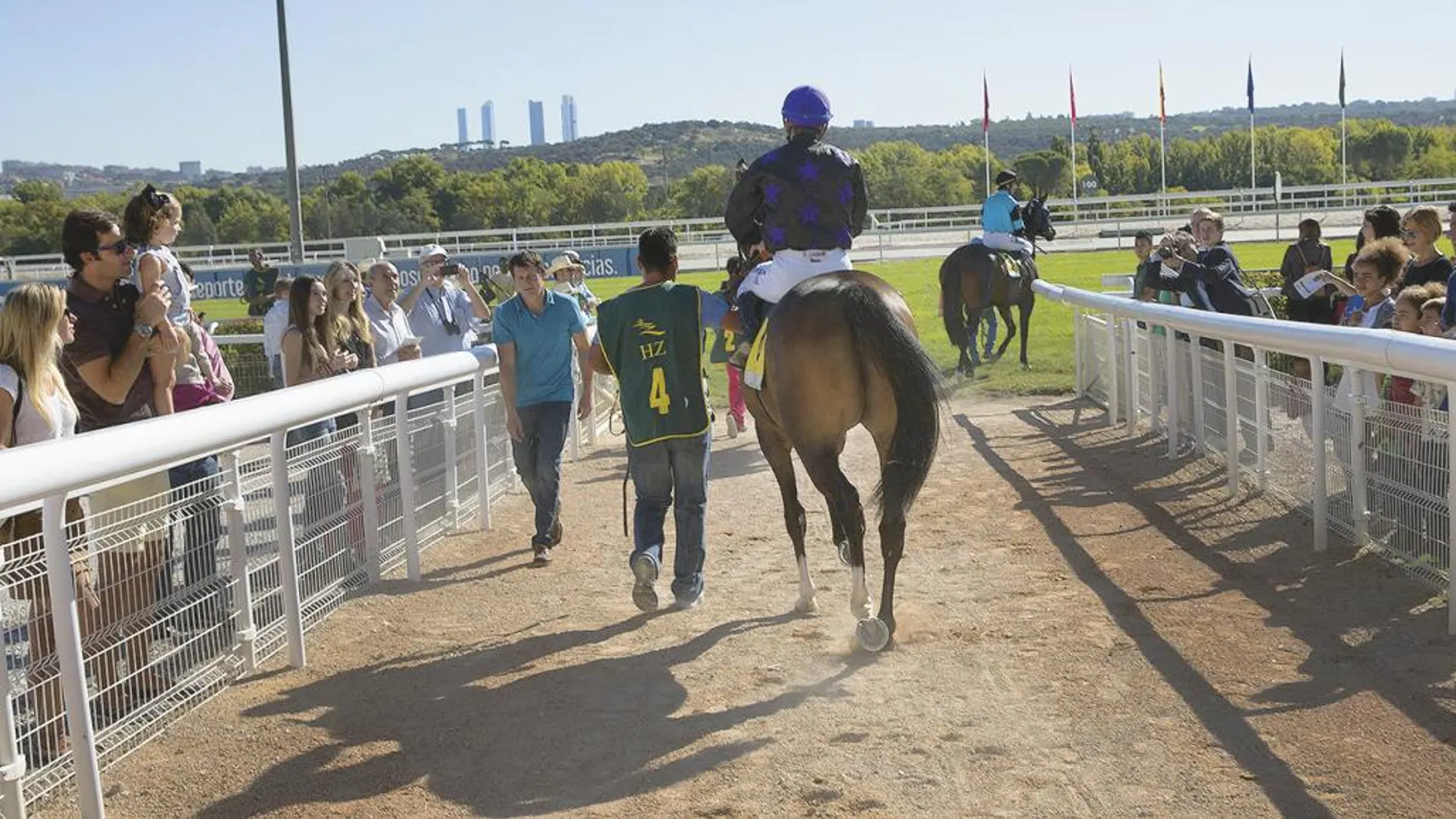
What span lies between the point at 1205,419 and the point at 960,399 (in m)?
4.51

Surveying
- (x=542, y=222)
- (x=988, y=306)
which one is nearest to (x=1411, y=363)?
(x=988, y=306)

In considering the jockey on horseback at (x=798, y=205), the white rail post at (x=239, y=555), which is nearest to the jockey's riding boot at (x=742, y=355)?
the jockey on horseback at (x=798, y=205)

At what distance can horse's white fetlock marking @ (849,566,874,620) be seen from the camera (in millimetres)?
5746

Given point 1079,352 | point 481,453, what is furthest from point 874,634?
point 1079,352

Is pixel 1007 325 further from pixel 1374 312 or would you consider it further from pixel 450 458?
pixel 450 458

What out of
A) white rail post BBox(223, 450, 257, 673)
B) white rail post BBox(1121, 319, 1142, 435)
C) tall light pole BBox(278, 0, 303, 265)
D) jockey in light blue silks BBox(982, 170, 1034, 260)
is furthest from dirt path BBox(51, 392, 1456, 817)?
tall light pole BBox(278, 0, 303, 265)

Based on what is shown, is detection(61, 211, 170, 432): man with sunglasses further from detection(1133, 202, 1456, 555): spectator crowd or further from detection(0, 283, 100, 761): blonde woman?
detection(1133, 202, 1456, 555): spectator crowd

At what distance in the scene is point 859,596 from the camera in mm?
5746

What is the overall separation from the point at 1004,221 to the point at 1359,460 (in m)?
9.74

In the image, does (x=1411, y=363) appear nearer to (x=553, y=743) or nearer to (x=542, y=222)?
(x=553, y=743)

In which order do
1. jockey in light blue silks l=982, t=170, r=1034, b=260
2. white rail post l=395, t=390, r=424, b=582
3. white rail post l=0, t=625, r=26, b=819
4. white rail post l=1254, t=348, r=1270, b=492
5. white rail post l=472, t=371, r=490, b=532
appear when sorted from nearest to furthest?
white rail post l=0, t=625, r=26, b=819
white rail post l=395, t=390, r=424, b=582
white rail post l=1254, t=348, r=1270, b=492
white rail post l=472, t=371, r=490, b=532
jockey in light blue silks l=982, t=170, r=1034, b=260

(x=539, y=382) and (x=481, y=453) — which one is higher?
(x=539, y=382)

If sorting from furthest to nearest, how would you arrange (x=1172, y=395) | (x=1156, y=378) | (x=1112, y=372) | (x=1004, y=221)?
(x=1004, y=221) < (x=1112, y=372) < (x=1156, y=378) < (x=1172, y=395)

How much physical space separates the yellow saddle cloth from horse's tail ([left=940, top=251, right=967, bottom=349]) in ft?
29.0
